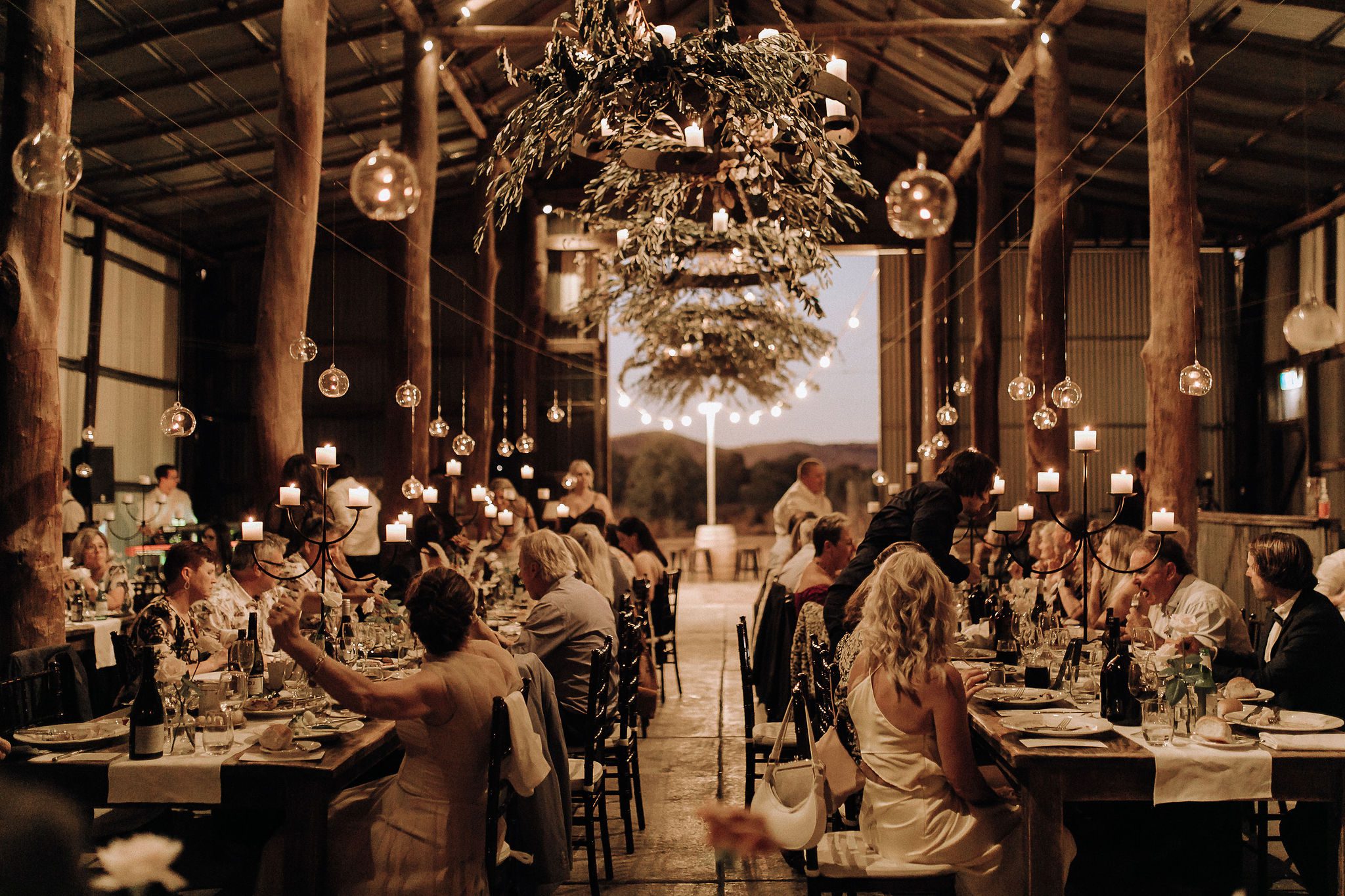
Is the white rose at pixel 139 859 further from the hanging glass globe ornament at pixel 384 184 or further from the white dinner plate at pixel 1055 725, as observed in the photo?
the hanging glass globe ornament at pixel 384 184

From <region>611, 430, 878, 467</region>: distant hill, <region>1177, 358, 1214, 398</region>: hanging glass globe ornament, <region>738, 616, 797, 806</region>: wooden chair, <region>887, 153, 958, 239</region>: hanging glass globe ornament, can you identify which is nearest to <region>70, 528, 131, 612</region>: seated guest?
<region>738, 616, 797, 806</region>: wooden chair

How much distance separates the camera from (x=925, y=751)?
2932mm

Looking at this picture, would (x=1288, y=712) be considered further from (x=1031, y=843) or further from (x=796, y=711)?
(x=796, y=711)

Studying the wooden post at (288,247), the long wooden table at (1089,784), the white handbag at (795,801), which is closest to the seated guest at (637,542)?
the wooden post at (288,247)

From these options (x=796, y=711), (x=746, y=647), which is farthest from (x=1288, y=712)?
(x=746, y=647)

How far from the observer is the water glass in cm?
300

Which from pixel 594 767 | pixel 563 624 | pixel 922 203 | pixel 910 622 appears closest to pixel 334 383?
pixel 563 624

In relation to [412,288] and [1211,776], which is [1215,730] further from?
[412,288]

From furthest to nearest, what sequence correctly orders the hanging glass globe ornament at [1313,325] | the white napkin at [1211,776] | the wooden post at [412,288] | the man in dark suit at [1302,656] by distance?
the wooden post at [412,288] < the hanging glass globe ornament at [1313,325] < the man in dark suit at [1302,656] < the white napkin at [1211,776]

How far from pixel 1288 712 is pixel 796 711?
56.5 inches

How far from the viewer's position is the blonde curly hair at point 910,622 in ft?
9.52

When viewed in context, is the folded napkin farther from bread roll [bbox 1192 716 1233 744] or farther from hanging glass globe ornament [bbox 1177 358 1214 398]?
hanging glass globe ornament [bbox 1177 358 1214 398]

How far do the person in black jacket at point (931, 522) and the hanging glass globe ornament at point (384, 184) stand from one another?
222 centimetres

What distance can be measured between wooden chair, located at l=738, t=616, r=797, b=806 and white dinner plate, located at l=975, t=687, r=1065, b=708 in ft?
2.28
